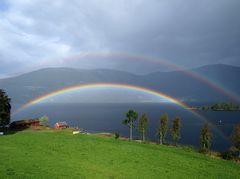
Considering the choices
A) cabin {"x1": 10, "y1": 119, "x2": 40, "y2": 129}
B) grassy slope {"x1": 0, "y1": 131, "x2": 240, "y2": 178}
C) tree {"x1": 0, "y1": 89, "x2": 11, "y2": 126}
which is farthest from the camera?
cabin {"x1": 10, "y1": 119, "x2": 40, "y2": 129}

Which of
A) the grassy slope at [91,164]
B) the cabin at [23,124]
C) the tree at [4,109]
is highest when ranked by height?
the tree at [4,109]

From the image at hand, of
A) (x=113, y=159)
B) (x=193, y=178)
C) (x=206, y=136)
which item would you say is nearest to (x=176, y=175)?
(x=193, y=178)

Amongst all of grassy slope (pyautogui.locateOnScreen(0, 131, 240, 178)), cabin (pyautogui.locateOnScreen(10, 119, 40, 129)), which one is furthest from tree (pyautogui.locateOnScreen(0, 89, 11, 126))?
grassy slope (pyautogui.locateOnScreen(0, 131, 240, 178))

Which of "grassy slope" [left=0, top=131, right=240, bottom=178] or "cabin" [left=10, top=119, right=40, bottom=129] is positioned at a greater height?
"cabin" [left=10, top=119, right=40, bottom=129]

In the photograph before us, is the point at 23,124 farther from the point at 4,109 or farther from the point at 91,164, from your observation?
the point at 91,164

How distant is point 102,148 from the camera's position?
152 ft

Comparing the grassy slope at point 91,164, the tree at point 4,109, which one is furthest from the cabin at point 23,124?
the grassy slope at point 91,164

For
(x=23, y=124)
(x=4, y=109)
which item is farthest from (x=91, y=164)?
(x=23, y=124)

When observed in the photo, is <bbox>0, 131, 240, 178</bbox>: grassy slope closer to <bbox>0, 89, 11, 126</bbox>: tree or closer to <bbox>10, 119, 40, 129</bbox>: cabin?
<bbox>0, 89, 11, 126</bbox>: tree

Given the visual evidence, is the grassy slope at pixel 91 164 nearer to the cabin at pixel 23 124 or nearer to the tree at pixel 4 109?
the tree at pixel 4 109

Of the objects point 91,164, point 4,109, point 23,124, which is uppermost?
point 4,109

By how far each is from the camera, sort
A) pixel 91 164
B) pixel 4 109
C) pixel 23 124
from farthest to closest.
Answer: pixel 23 124 < pixel 4 109 < pixel 91 164

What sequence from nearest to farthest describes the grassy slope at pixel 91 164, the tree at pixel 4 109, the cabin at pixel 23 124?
the grassy slope at pixel 91 164 → the tree at pixel 4 109 → the cabin at pixel 23 124

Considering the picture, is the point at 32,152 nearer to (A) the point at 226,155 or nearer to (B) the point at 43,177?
(B) the point at 43,177
